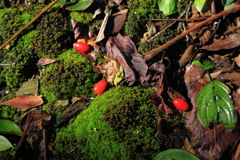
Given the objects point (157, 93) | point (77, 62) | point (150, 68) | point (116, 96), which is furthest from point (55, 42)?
point (157, 93)

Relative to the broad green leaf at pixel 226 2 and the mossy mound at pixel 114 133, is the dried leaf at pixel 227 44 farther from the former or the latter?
the mossy mound at pixel 114 133

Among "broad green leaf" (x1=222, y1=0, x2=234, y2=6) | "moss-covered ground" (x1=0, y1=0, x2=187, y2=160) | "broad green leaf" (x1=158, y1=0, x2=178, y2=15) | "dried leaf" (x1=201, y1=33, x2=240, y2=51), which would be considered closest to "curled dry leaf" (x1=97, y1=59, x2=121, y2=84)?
"moss-covered ground" (x1=0, y1=0, x2=187, y2=160)

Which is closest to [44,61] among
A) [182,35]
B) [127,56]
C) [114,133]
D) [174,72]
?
[127,56]

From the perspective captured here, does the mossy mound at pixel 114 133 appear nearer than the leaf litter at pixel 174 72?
Yes

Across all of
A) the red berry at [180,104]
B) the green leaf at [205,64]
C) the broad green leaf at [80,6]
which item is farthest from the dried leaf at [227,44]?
the broad green leaf at [80,6]

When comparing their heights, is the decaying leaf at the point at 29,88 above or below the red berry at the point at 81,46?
below

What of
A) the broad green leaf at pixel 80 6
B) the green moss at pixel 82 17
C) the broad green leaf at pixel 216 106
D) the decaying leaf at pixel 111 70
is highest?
the broad green leaf at pixel 80 6

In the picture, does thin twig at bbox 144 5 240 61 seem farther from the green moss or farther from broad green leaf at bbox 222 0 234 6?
the green moss
